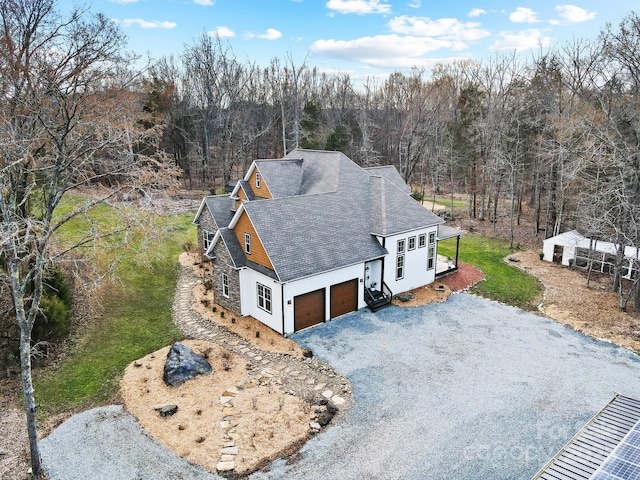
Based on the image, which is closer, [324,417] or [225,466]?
[225,466]

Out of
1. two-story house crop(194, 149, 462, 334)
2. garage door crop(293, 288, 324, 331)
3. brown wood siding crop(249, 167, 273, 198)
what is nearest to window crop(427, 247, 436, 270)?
two-story house crop(194, 149, 462, 334)

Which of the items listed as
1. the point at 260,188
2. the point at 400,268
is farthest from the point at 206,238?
the point at 400,268

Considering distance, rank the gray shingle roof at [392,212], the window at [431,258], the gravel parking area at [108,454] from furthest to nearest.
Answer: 1. the window at [431,258]
2. the gray shingle roof at [392,212]
3. the gravel parking area at [108,454]

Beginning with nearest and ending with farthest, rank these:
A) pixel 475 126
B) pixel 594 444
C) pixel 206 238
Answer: pixel 594 444
pixel 206 238
pixel 475 126

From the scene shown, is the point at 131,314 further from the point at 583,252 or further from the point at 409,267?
the point at 583,252

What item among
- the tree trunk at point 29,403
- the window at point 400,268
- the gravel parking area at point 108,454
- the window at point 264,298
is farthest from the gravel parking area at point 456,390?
the tree trunk at point 29,403

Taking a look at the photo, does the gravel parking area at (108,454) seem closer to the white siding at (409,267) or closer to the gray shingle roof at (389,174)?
the white siding at (409,267)
